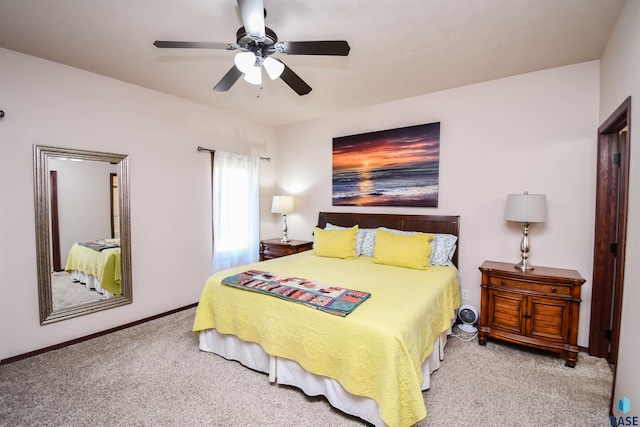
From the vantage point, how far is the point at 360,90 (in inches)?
130

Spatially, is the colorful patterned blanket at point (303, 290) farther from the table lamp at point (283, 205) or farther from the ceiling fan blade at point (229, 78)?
the table lamp at point (283, 205)

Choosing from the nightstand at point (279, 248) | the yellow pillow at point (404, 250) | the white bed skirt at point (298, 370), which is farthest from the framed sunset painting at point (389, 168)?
the white bed skirt at point (298, 370)

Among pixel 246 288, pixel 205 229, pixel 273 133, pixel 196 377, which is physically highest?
pixel 273 133

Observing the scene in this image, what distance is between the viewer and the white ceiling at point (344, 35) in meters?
1.90

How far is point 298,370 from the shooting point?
2082mm

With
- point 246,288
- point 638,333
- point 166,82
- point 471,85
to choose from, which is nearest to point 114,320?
point 246,288

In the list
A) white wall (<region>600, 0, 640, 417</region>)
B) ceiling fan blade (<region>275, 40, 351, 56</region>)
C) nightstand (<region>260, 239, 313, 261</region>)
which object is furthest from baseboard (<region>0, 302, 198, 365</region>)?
white wall (<region>600, 0, 640, 417</region>)

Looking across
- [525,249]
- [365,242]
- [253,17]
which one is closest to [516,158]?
[525,249]

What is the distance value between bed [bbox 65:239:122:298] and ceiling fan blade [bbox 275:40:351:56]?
2661 mm

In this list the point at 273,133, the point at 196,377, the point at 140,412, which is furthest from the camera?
the point at 273,133

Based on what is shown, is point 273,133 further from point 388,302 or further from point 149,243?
point 388,302

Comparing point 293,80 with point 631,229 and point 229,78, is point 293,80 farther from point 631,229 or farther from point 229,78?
point 631,229

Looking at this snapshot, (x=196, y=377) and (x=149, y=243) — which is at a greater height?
(x=149, y=243)

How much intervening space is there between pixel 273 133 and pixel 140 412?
3.98 m
